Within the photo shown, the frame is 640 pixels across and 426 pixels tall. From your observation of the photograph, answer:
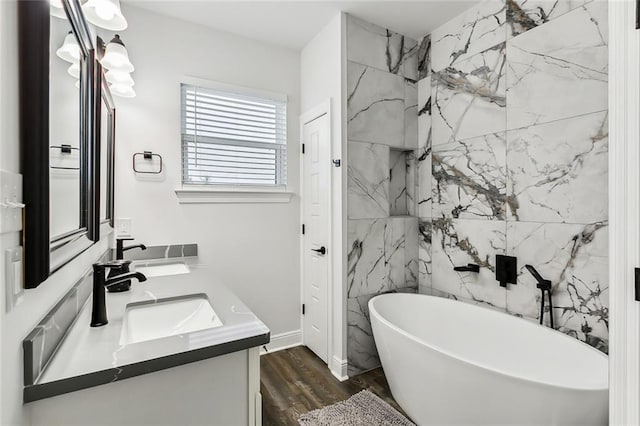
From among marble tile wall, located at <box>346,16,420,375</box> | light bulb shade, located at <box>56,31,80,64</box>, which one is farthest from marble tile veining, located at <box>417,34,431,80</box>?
light bulb shade, located at <box>56,31,80,64</box>

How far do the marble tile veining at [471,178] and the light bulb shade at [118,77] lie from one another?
231 cm

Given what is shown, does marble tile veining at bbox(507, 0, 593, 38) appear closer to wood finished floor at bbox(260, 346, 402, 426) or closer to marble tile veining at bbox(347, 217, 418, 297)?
marble tile veining at bbox(347, 217, 418, 297)

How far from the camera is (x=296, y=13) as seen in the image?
239 centimetres

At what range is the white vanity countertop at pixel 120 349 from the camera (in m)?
0.76

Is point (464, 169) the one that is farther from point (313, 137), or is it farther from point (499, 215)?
point (313, 137)

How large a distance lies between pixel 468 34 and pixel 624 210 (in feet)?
6.70

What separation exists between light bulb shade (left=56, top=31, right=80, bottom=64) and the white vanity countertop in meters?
0.88

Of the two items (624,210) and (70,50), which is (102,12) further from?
(624,210)

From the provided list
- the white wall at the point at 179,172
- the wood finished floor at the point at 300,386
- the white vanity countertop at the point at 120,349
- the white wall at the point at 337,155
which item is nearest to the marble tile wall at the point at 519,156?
the white wall at the point at 337,155

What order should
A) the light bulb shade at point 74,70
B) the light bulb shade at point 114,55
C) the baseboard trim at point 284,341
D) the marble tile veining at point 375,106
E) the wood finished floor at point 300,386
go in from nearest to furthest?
the light bulb shade at point 74,70 < the light bulb shade at point 114,55 < the wood finished floor at point 300,386 < the marble tile veining at point 375,106 < the baseboard trim at point 284,341

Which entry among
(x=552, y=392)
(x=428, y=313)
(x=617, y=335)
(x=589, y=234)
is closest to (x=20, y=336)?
(x=617, y=335)

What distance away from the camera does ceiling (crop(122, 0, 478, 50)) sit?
7.50 ft

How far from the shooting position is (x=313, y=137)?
2.77m

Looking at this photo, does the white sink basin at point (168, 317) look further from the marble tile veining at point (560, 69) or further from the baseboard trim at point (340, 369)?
the marble tile veining at point (560, 69)
